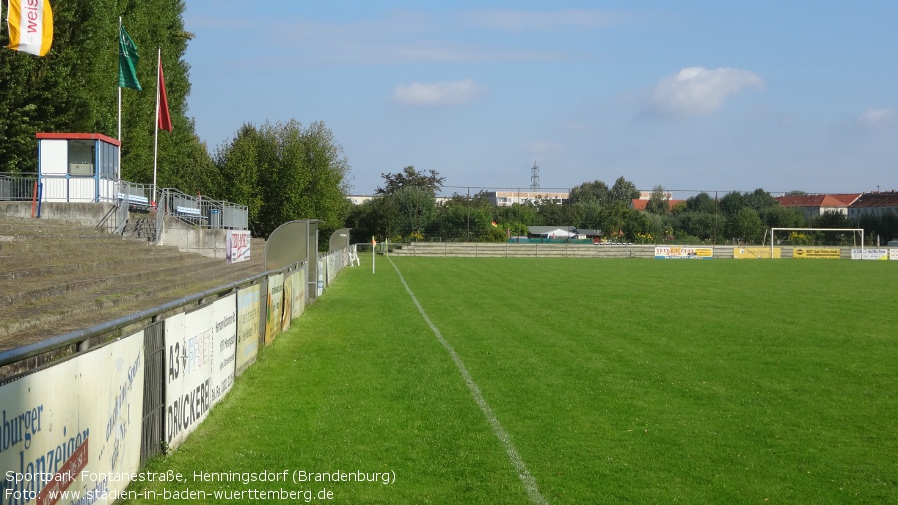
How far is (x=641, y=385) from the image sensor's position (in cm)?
1103

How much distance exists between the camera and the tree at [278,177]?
51594mm

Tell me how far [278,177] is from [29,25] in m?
37.9

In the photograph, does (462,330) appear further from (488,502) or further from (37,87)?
(37,87)

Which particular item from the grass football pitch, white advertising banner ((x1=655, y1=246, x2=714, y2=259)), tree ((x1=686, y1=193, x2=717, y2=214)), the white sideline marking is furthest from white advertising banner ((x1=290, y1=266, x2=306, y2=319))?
tree ((x1=686, y1=193, x2=717, y2=214))

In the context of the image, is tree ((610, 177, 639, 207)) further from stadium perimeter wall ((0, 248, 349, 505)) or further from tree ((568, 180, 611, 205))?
stadium perimeter wall ((0, 248, 349, 505))

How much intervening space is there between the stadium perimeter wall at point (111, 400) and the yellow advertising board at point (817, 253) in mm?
70952

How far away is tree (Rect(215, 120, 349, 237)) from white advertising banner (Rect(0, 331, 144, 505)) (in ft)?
150

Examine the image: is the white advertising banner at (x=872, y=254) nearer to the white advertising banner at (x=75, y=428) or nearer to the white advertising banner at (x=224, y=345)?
the white advertising banner at (x=224, y=345)

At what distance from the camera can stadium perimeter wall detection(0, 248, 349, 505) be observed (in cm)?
423

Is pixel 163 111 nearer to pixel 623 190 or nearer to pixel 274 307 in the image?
pixel 274 307

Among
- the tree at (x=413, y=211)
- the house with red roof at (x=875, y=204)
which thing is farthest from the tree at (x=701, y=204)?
the tree at (x=413, y=211)

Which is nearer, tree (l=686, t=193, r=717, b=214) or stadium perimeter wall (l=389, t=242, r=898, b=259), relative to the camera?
stadium perimeter wall (l=389, t=242, r=898, b=259)

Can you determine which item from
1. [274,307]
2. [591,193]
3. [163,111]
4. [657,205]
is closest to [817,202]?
[657,205]

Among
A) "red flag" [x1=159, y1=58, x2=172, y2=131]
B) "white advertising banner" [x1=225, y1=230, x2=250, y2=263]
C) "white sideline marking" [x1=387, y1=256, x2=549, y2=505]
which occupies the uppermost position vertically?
"red flag" [x1=159, y1=58, x2=172, y2=131]
